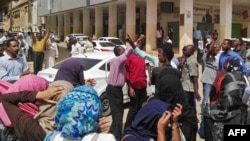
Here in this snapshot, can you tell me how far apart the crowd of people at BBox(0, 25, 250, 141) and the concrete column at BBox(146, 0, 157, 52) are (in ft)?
62.8

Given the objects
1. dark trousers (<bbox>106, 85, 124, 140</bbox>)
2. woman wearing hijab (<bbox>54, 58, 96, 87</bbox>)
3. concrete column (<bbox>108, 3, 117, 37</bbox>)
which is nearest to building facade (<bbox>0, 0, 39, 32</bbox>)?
concrete column (<bbox>108, 3, 117, 37</bbox>)

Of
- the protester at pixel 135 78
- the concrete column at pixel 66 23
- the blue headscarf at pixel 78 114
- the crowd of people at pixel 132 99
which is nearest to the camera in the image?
the blue headscarf at pixel 78 114

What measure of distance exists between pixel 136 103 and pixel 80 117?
4.72 m

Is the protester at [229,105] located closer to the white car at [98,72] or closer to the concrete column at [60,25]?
the white car at [98,72]

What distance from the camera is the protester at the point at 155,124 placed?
259 cm

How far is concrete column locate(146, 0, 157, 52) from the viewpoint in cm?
2720

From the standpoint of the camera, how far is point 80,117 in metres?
2.43

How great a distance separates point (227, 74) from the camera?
4.58 m

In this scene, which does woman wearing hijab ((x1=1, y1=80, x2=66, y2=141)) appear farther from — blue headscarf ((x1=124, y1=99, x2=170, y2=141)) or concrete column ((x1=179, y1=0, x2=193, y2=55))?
concrete column ((x1=179, y1=0, x2=193, y2=55))

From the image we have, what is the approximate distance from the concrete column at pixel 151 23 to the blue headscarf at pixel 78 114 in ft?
82.2

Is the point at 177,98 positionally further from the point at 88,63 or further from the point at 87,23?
the point at 87,23

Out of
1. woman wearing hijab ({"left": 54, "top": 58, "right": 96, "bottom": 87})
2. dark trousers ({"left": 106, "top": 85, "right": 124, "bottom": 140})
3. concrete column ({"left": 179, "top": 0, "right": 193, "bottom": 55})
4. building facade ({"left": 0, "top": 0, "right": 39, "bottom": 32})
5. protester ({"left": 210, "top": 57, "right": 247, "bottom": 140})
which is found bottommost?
dark trousers ({"left": 106, "top": 85, "right": 124, "bottom": 140})

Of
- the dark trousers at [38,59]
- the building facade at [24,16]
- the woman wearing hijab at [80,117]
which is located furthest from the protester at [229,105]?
the building facade at [24,16]

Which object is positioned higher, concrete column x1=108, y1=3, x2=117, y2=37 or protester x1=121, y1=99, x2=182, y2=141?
concrete column x1=108, y1=3, x2=117, y2=37
